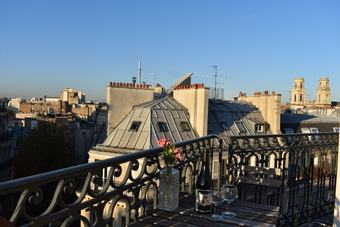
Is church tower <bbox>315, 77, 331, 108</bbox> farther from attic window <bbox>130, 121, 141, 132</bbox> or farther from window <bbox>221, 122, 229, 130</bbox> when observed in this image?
attic window <bbox>130, 121, 141, 132</bbox>

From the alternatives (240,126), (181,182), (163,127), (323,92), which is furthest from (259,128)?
(323,92)

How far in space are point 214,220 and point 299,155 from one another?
109 inches

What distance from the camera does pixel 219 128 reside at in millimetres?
25312

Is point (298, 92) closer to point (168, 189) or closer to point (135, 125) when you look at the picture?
point (135, 125)

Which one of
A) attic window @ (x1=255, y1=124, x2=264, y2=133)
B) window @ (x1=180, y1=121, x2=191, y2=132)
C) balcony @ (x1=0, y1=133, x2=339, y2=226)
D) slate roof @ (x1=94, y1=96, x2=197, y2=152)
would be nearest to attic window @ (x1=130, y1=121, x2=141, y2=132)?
slate roof @ (x1=94, y1=96, x2=197, y2=152)

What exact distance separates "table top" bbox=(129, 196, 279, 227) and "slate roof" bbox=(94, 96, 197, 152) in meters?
16.3

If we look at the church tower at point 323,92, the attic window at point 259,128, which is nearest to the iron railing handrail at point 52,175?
the attic window at point 259,128

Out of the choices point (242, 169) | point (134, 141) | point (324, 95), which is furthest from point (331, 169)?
point (324, 95)

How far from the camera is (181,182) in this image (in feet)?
15.8

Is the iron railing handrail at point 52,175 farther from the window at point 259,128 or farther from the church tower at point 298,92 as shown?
the church tower at point 298,92

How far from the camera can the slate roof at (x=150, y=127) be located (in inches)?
822

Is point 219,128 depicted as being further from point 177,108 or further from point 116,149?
point 116,149

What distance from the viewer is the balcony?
8.81ft

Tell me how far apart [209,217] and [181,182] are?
1.24 meters
